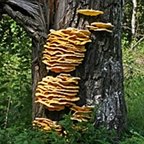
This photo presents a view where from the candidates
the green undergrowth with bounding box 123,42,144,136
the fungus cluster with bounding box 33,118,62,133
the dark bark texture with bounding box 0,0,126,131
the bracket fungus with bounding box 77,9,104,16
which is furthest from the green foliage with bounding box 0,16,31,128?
the bracket fungus with bounding box 77,9,104,16

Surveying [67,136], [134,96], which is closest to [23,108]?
[67,136]

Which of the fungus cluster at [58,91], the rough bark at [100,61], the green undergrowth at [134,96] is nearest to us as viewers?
the fungus cluster at [58,91]

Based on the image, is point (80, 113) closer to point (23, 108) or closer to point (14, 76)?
point (23, 108)

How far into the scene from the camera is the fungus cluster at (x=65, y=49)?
369 centimetres

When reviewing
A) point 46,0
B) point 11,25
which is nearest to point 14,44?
point 11,25

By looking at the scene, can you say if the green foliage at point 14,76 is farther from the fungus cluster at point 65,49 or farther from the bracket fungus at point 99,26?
the bracket fungus at point 99,26

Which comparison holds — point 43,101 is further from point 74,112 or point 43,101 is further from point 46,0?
point 46,0

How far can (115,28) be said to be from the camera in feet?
12.8

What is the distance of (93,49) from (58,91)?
448mm

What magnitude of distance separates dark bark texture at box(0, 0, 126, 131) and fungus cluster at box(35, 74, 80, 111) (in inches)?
3.5

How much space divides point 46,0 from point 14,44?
1.06 m

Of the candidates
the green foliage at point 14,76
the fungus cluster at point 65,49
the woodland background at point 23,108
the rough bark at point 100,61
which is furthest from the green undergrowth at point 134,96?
the green foliage at point 14,76

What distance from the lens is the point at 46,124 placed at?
3799 millimetres

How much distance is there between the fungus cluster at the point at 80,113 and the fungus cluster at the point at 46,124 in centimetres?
16
